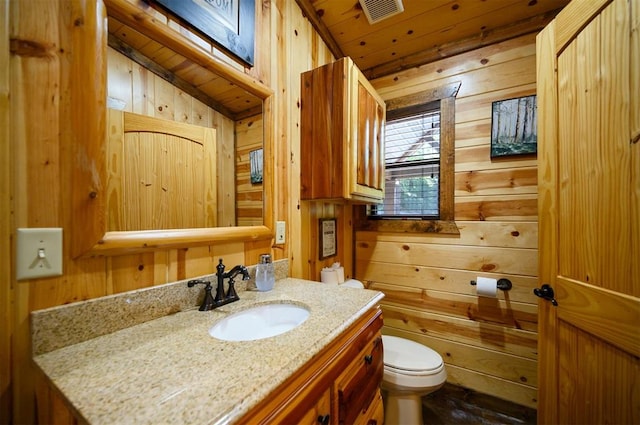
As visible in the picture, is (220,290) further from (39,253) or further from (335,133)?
(335,133)

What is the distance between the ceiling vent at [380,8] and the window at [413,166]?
0.67 meters

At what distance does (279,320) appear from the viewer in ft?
3.25

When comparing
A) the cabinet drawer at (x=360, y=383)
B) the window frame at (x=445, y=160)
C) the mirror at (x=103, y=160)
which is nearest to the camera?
the mirror at (x=103, y=160)

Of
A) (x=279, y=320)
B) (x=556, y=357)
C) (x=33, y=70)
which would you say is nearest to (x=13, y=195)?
(x=33, y=70)

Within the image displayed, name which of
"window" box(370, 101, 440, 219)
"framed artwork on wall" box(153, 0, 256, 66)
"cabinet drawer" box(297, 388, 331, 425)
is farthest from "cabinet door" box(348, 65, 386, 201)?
"cabinet drawer" box(297, 388, 331, 425)

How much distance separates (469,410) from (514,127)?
1874mm

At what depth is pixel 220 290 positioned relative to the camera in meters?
0.94

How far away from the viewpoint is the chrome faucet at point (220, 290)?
0.88 m

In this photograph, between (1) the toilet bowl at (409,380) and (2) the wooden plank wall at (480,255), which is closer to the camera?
(1) the toilet bowl at (409,380)

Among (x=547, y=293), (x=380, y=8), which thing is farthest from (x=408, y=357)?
(x=380, y=8)

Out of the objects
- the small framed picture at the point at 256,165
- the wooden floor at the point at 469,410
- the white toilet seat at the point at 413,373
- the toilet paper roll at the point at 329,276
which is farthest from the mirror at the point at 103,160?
the wooden floor at the point at 469,410

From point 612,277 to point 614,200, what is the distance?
266 millimetres

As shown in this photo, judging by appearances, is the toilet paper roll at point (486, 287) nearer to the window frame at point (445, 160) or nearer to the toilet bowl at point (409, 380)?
the window frame at point (445, 160)

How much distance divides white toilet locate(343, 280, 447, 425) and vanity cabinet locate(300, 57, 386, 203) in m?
0.96
